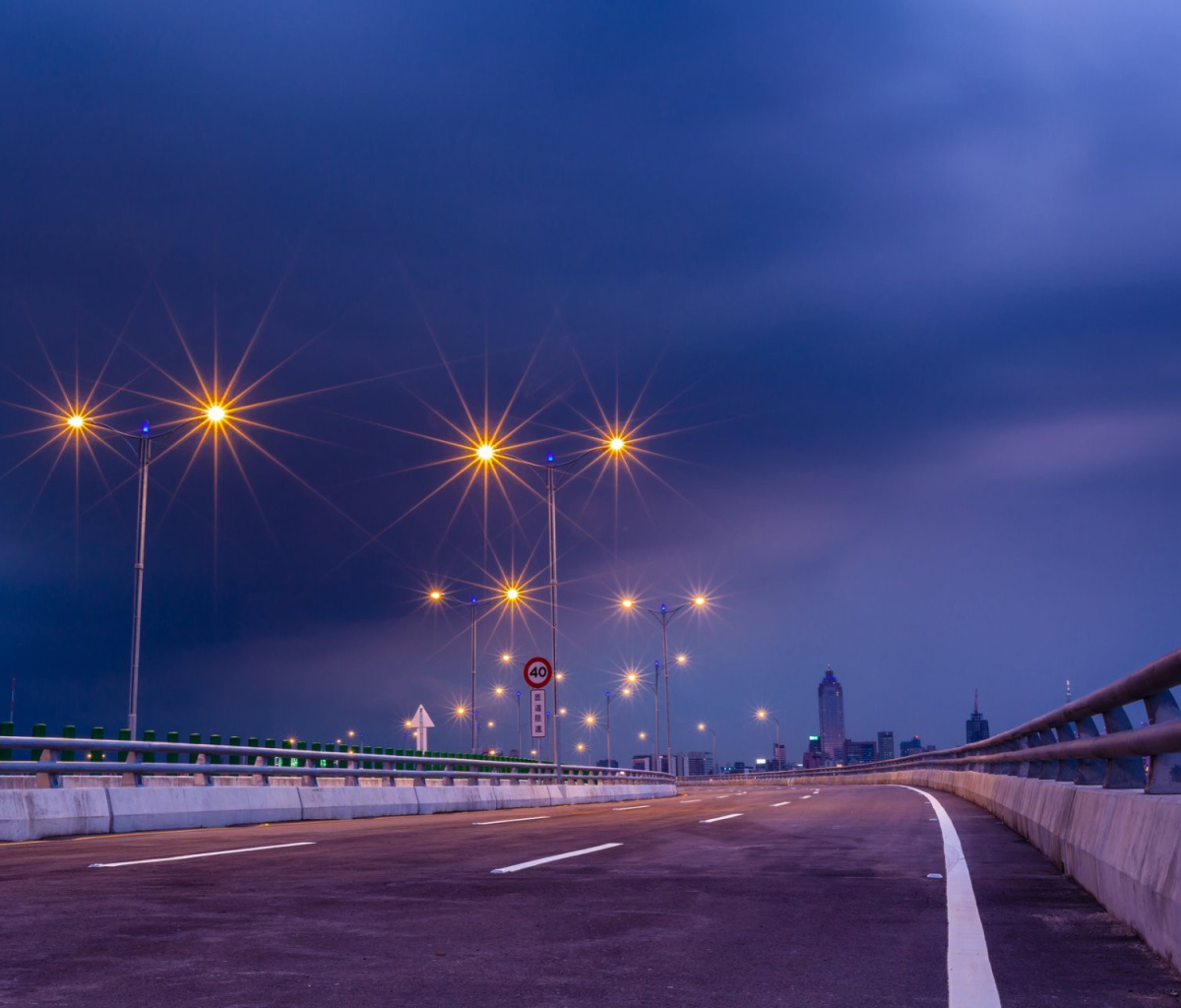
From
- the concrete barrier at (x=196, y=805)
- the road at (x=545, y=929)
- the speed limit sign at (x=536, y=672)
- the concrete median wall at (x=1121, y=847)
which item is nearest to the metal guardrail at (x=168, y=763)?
the concrete barrier at (x=196, y=805)

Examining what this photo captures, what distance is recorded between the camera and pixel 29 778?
2261cm

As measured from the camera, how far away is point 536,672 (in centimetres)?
3216

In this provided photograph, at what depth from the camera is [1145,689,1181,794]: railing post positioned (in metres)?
6.34

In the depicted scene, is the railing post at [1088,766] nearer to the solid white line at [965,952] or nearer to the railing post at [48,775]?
the solid white line at [965,952]

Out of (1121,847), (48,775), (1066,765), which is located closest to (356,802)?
(48,775)

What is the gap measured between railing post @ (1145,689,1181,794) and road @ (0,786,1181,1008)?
79cm

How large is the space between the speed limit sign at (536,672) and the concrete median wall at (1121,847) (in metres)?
20.1

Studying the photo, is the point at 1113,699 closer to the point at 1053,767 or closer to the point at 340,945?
the point at 340,945

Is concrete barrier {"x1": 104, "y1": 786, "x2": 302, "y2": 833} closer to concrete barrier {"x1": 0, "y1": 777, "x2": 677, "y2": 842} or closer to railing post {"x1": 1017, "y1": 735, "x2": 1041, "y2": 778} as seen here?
concrete barrier {"x1": 0, "y1": 777, "x2": 677, "y2": 842}

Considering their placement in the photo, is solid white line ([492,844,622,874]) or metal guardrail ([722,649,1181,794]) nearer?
metal guardrail ([722,649,1181,794])

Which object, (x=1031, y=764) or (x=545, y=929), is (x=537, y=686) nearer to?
(x=1031, y=764)

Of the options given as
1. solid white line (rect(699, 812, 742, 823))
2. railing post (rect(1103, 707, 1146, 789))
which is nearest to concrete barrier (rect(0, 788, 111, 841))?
solid white line (rect(699, 812, 742, 823))

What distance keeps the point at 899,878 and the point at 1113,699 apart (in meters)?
2.28

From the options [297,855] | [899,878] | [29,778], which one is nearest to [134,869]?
[297,855]
